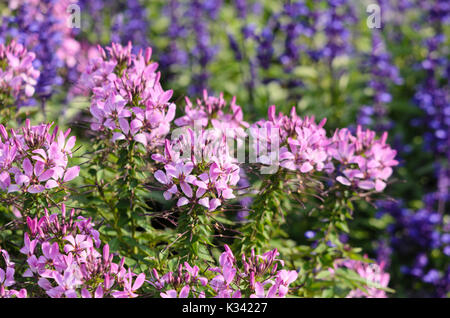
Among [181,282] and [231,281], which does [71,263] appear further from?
[231,281]

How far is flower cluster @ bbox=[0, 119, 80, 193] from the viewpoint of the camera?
2.26 metres

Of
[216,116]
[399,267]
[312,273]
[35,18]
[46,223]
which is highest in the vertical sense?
[35,18]

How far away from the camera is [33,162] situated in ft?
7.69

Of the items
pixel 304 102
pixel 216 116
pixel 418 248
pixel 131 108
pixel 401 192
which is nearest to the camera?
pixel 131 108

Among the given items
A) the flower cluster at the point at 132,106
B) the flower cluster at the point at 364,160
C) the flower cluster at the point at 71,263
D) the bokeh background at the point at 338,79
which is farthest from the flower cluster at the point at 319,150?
the bokeh background at the point at 338,79

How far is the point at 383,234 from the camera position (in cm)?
497

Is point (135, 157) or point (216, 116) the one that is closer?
point (135, 157)

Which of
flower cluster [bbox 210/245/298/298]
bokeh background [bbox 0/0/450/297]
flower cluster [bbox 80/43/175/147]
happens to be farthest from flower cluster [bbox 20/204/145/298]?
bokeh background [bbox 0/0/450/297]

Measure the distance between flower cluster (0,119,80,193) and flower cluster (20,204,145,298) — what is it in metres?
0.15

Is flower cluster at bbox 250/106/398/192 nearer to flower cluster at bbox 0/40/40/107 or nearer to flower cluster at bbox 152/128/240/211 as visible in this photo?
flower cluster at bbox 152/128/240/211

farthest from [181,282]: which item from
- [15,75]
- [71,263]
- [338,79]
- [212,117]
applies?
[338,79]
